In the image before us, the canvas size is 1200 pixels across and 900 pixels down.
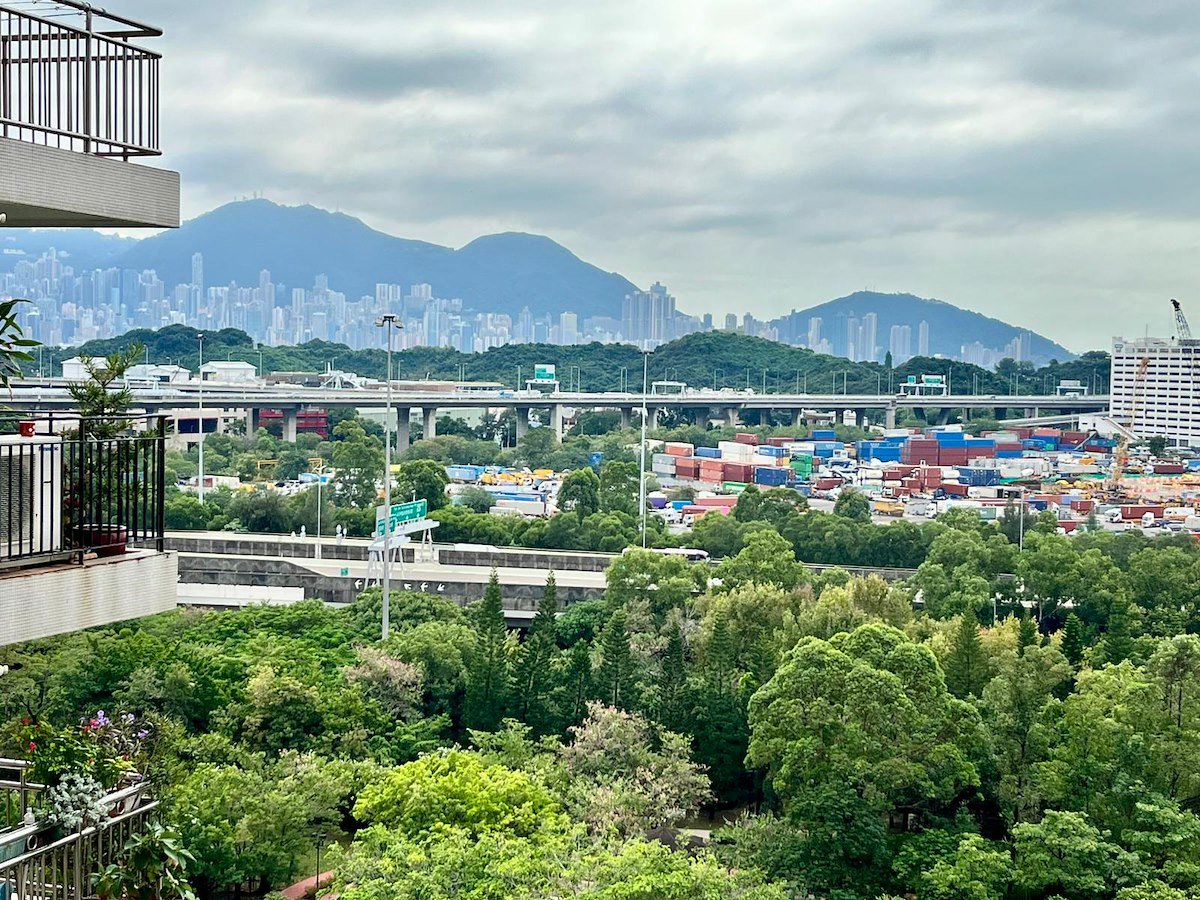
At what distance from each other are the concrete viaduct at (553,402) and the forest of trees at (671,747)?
99.5 feet

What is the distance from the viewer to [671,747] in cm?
2055

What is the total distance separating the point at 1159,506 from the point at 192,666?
48.0 metres

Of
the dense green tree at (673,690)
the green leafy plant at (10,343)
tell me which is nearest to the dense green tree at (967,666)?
the dense green tree at (673,690)

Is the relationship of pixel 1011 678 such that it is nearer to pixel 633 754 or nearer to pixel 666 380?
pixel 633 754

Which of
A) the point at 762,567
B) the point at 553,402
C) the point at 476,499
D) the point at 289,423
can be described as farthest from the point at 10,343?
the point at 553,402

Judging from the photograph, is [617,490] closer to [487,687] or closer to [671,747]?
[487,687]

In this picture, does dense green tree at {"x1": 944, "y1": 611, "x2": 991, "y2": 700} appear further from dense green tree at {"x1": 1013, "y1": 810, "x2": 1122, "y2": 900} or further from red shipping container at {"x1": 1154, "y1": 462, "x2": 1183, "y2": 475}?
red shipping container at {"x1": 1154, "y1": 462, "x2": 1183, "y2": 475}

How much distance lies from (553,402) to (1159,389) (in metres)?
52.4

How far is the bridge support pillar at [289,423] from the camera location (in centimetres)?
7744

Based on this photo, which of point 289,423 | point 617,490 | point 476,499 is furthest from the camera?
point 289,423

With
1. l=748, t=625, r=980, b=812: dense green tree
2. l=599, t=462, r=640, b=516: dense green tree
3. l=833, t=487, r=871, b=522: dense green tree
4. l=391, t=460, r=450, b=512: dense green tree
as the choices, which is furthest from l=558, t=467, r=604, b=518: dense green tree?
l=748, t=625, r=980, b=812: dense green tree

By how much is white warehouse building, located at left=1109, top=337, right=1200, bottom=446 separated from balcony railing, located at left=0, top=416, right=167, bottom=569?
10595cm

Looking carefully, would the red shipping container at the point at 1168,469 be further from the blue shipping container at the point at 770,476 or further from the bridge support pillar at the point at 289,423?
the bridge support pillar at the point at 289,423

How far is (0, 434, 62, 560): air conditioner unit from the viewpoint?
681cm
